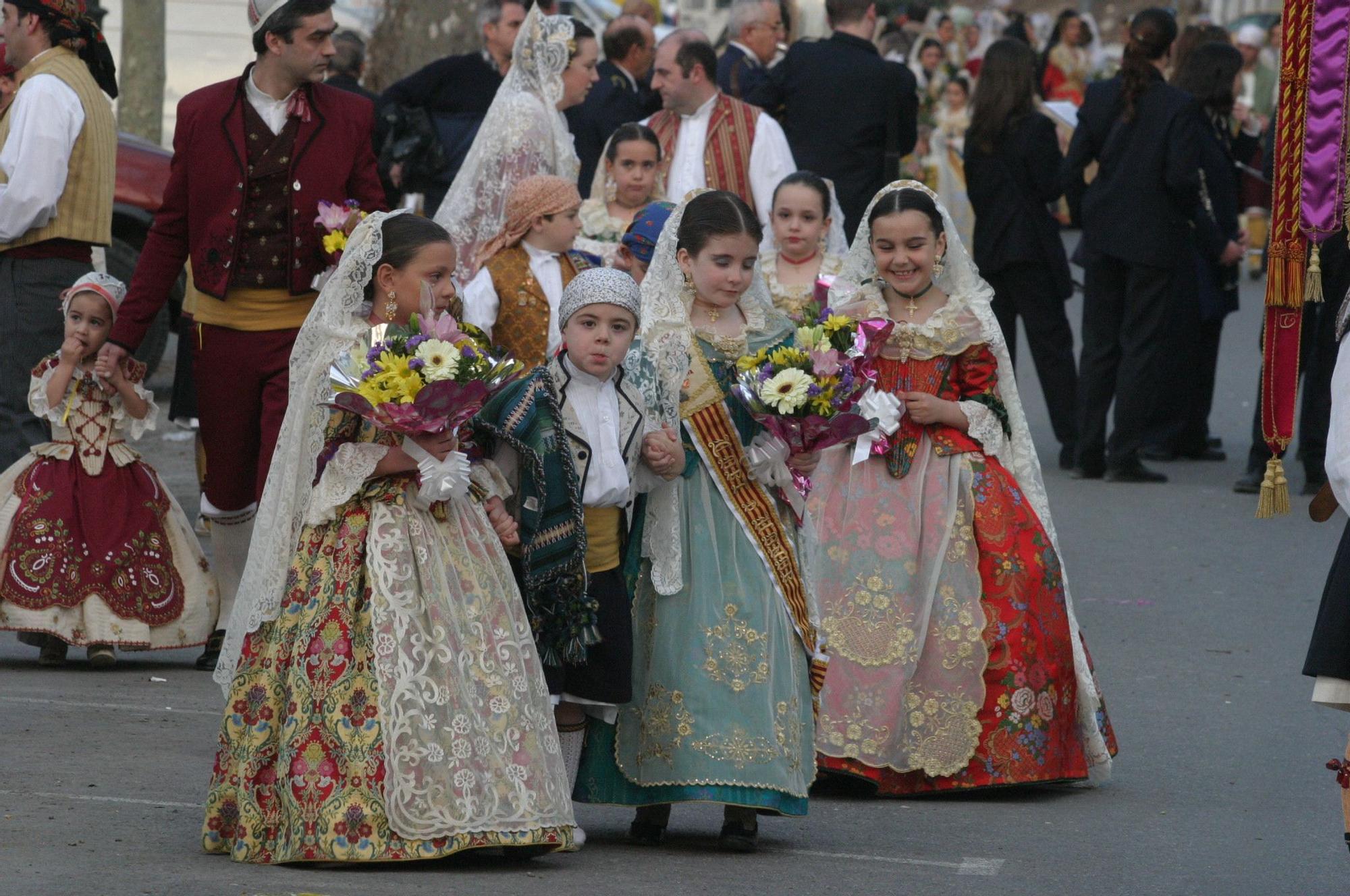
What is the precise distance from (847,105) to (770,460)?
18.2 feet

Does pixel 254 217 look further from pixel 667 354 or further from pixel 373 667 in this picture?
pixel 373 667

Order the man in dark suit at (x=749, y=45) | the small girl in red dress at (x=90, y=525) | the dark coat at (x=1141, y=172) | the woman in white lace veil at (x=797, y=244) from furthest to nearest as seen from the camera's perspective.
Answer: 1. the dark coat at (x=1141, y=172)
2. the man in dark suit at (x=749, y=45)
3. the woman in white lace veil at (x=797, y=244)
4. the small girl in red dress at (x=90, y=525)

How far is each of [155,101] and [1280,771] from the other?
1195 centimetres

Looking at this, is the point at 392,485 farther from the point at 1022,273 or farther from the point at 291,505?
the point at 1022,273

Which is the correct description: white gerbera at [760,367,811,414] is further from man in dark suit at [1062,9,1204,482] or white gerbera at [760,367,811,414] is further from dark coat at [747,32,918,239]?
man in dark suit at [1062,9,1204,482]

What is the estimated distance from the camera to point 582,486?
5492 millimetres

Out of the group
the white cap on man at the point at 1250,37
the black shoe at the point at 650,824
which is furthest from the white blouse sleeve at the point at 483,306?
the white cap on man at the point at 1250,37

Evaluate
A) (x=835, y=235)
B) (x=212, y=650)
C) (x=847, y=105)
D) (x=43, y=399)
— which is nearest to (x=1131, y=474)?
(x=847, y=105)

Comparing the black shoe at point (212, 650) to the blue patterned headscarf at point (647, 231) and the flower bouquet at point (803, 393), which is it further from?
the flower bouquet at point (803, 393)

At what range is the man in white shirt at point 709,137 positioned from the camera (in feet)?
31.6

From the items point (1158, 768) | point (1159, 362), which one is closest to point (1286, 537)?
point (1159, 362)

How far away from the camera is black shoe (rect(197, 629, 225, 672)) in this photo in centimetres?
761

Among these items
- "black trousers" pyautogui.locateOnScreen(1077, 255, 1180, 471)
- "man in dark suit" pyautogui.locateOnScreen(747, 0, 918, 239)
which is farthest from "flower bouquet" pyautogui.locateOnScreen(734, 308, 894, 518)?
"black trousers" pyautogui.locateOnScreen(1077, 255, 1180, 471)

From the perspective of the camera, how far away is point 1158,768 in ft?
22.5
